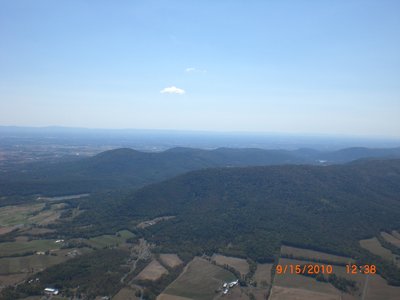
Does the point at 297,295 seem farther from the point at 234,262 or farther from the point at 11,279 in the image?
the point at 11,279

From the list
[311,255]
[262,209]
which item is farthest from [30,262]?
[262,209]

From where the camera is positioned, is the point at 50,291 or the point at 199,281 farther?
the point at 199,281

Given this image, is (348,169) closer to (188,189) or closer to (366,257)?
(188,189)

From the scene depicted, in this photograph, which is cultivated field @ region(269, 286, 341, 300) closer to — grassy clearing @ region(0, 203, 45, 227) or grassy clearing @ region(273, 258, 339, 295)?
grassy clearing @ region(273, 258, 339, 295)

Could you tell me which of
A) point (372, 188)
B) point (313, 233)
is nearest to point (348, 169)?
point (372, 188)

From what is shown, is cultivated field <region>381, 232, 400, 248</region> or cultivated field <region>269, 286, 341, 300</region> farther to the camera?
cultivated field <region>381, 232, 400, 248</region>
